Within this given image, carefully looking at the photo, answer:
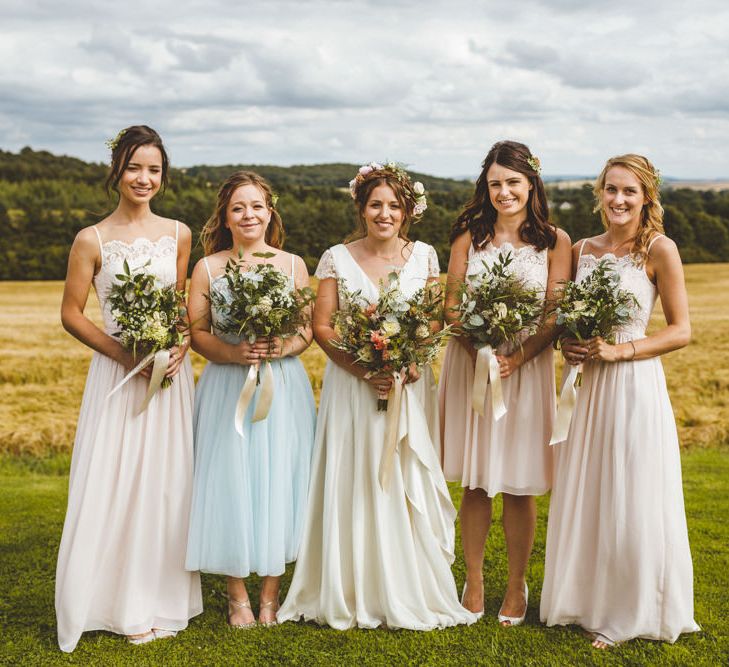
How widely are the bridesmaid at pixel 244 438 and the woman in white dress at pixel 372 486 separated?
0.61 feet

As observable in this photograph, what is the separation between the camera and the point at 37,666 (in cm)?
609

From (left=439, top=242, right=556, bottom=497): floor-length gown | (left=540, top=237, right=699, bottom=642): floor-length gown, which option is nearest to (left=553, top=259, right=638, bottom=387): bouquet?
(left=540, top=237, right=699, bottom=642): floor-length gown

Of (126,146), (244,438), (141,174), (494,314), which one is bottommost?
(244,438)

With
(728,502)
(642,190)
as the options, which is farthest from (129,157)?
(728,502)

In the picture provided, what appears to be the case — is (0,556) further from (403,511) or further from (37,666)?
(403,511)

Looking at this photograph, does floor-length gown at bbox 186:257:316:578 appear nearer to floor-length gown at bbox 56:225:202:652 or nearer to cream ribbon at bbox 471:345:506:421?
floor-length gown at bbox 56:225:202:652

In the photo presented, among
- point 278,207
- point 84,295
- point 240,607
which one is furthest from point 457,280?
point 278,207

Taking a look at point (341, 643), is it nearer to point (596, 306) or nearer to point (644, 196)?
point (596, 306)

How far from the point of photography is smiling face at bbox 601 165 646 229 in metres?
6.04

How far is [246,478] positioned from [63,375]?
15.0m

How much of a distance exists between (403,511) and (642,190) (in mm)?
A: 2989

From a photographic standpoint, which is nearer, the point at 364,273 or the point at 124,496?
the point at 124,496

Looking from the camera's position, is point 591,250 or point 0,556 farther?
point 0,556

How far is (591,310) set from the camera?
229 inches
